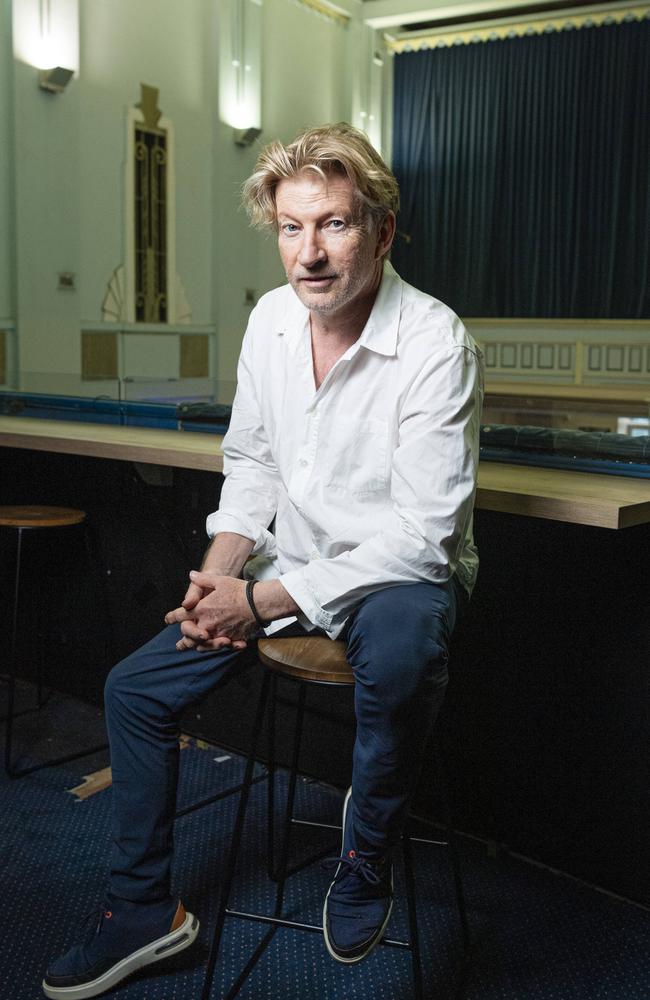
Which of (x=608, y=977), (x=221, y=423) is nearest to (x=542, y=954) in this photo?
(x=608, y=977)

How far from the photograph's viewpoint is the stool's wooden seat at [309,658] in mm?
1581

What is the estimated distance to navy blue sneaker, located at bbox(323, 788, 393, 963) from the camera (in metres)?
1.53

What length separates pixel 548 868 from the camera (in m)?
2.20

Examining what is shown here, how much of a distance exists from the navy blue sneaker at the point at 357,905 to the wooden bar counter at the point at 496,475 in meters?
0.66

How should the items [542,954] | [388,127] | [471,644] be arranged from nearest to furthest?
[542,954] → [471,644] → [388,127]

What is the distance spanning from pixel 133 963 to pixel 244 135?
7.53 m

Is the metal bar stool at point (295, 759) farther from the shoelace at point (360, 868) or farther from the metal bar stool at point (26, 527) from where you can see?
the metal bar stool at point (26, 527)

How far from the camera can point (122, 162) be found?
719 cm

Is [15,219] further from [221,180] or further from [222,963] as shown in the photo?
[222,963]

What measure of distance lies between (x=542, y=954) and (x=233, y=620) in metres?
0.94

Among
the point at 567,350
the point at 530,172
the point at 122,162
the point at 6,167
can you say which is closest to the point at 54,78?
the point at 6,167

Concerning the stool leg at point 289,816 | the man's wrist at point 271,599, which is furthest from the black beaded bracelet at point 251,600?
the stool leg at point 289,816

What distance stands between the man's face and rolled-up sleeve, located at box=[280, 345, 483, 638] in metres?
0.23

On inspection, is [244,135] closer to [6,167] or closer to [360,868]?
[6,167]
